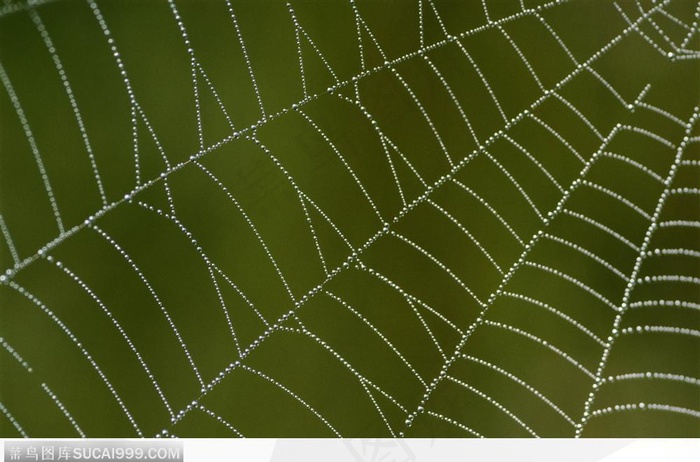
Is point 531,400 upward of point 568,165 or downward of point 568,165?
downward

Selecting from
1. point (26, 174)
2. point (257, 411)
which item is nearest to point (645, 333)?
point (257, 411)

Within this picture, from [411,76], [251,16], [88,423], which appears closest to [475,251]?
[411,76]

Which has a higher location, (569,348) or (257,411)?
(569,348)

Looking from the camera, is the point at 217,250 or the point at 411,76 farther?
A: the point at 217,250

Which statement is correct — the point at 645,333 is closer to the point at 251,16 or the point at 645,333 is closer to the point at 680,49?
the point at 680,49

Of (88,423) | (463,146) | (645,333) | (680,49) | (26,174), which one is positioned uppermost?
(680,49)

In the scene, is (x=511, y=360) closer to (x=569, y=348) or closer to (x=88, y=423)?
(x=569, y=348)
